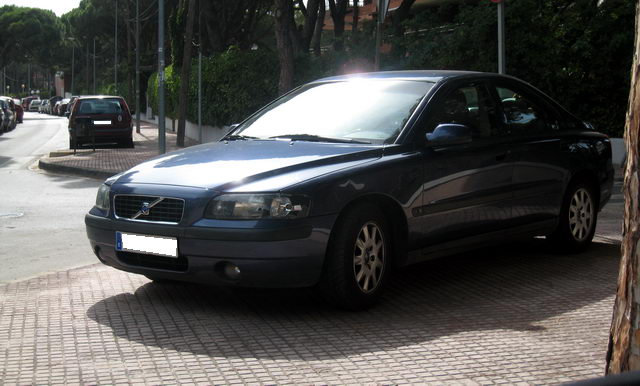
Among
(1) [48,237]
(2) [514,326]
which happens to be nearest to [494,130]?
(2) [514,326]

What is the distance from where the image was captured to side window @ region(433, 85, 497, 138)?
270 inches

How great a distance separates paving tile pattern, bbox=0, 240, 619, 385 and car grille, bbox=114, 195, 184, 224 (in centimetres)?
60

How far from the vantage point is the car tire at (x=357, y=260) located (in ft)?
18.8

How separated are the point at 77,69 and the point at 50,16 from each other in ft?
25.5

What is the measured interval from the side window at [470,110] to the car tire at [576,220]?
3.83 feet

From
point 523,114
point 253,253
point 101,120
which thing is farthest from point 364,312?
point 101,120

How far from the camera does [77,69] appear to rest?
118m

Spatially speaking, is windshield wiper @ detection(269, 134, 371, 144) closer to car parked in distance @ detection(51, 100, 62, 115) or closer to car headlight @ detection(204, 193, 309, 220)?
car headlight @ detection(204, 193, 309, 220)

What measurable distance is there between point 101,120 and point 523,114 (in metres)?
19.9

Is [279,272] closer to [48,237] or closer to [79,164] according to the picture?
[48,237]

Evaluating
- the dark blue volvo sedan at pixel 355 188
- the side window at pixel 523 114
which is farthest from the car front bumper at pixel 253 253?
the side window at pixel 523 114

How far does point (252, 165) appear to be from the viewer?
5984mm

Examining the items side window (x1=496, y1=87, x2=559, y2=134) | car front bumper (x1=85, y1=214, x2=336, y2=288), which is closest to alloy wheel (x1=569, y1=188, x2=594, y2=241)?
side window (x1=496, y1=87, x2=559, y2=134)

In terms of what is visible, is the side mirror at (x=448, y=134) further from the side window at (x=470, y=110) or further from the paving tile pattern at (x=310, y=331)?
the paving tile pattern at (x=310, y=331)
